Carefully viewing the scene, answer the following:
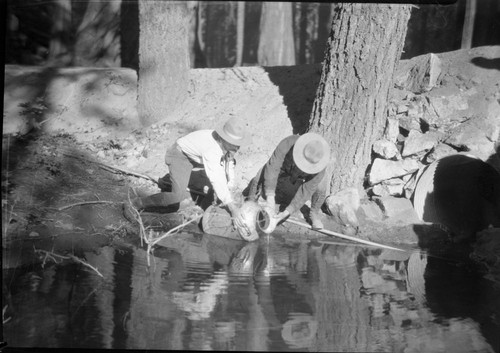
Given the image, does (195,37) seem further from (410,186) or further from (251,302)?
(251,302)

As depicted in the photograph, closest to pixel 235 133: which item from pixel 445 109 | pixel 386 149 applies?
pixel 386 149

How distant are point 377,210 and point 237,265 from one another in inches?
45.5

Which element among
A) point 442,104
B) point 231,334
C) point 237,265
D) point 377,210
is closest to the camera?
point 231,334

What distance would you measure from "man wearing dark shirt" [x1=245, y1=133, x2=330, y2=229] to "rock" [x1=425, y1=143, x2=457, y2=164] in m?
0.83

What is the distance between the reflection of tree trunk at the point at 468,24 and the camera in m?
4.44

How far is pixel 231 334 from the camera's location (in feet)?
12.6

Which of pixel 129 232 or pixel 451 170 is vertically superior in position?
pixel 451 170

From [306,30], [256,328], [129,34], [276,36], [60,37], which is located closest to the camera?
[256,328]

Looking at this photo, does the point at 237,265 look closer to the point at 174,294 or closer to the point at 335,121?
the point at 174,294

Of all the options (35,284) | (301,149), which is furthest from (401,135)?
(35,284)

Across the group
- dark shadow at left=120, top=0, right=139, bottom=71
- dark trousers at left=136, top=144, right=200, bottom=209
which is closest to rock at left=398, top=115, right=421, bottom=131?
dark trousers at left=136, top=144, right=200, bottom=209

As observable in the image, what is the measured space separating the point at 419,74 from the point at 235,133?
181 cm

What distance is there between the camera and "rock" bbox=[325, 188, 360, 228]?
4465 millimetres

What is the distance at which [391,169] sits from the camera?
15.1 ft
